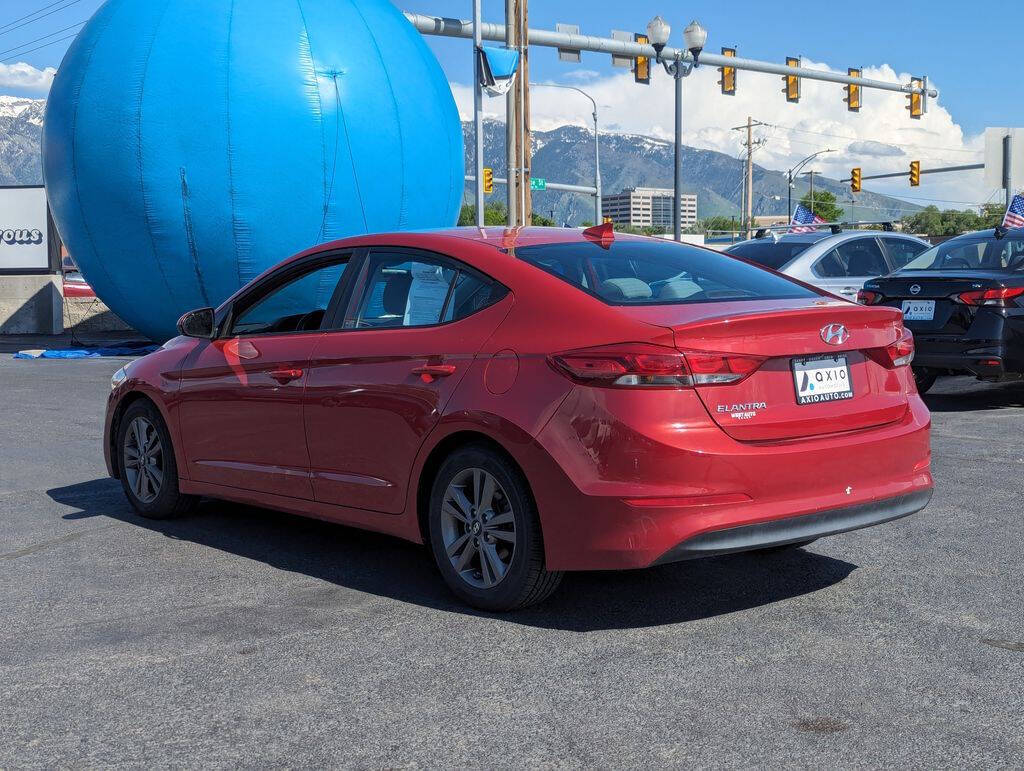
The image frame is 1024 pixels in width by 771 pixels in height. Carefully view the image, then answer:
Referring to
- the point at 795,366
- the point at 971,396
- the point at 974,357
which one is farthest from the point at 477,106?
the point at 795,366

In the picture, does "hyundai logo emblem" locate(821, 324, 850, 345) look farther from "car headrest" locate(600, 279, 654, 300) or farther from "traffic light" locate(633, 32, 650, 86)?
"traffic light" locate(633, 32, 650, 86)

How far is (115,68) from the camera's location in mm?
16406

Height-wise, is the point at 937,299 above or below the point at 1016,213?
below

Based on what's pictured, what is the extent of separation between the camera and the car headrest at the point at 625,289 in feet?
15.5

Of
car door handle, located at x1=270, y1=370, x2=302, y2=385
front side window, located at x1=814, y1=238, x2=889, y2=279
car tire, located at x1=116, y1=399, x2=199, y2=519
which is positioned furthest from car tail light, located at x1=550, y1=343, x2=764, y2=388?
front side window, located at x1=814, y1=238, x2=889, y2=279

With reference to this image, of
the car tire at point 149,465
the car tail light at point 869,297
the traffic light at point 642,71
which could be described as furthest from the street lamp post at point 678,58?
the car tire at point 149,465

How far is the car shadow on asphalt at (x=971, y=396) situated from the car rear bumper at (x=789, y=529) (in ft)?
22.0

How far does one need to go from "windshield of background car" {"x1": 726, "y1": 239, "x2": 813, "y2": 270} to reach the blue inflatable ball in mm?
5563

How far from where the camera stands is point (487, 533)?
4.77m

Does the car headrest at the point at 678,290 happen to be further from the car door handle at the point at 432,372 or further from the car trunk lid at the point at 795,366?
the car door handle at the point at 432,372

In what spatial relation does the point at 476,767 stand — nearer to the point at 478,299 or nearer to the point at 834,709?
the point at 834,709

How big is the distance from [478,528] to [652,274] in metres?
1.27

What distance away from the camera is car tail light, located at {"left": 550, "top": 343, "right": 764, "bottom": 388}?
4.29 metres

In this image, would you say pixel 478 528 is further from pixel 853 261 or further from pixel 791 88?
pixel 791 88
